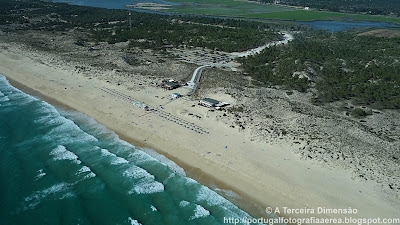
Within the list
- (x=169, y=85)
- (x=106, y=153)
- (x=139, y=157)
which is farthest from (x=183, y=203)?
(x=169, y=85)

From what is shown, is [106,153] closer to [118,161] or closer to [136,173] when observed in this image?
[118,161]

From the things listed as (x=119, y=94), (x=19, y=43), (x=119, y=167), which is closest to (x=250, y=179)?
(x=119, y=167)

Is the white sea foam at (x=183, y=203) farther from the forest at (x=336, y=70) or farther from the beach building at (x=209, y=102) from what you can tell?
the forest at (x=336, y=70)

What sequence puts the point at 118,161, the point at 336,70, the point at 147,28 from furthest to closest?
the point at 147,28
the point at 336,70
the point at 118,161

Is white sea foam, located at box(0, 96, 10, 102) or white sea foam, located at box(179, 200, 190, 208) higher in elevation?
white sea foam, located at box(0, 96, 10, 102)

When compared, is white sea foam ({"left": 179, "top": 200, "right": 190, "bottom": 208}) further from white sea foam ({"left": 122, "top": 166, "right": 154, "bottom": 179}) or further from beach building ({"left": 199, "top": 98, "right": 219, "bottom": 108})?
beach building ({"left": 199, "top": 98, "right": 219, "bottom": 108})

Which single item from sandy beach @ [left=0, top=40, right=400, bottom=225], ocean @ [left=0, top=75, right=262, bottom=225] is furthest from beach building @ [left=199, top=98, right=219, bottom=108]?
ocean @ [left=0, top=75, right=262, bottom=225]
